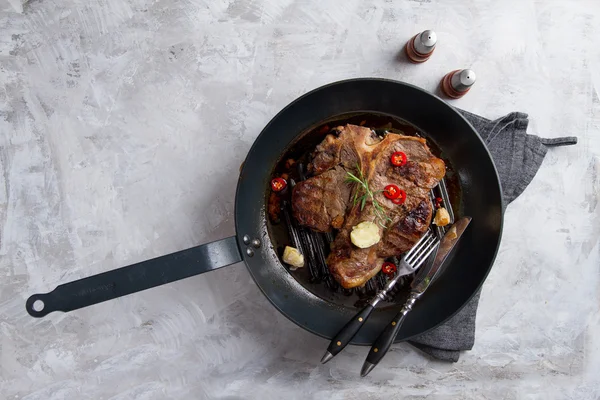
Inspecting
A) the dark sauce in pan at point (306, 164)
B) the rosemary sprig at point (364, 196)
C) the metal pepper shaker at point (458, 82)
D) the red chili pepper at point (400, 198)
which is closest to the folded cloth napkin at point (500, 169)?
the metal pepper shaker at point (458, 82)

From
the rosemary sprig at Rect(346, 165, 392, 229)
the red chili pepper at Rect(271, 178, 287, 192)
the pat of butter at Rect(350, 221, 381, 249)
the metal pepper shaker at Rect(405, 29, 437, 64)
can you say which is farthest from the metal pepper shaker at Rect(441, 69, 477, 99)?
the red chili pepper at Rect(271, 178, 287, 192)

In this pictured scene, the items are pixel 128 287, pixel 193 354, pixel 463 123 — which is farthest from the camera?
pixel 193 354

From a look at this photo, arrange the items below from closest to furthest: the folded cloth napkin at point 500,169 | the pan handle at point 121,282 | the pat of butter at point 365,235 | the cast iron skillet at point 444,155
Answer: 1. the pan handle at point 121,282
2. the pat of butter at point 365,235
3. the cast iron skillet at point 444,155
4. the folded cloth napkin at point 500,169

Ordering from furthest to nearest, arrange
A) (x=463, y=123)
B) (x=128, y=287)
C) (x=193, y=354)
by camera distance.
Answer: (x=193, y=354)
(x=463, y=123)
(x=128, y=287)

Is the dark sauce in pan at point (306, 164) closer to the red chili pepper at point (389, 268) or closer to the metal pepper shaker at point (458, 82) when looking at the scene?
the red chili pepper at point (389, 268)

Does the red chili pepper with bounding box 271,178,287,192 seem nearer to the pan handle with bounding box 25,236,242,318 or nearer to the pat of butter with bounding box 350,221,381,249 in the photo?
the pat of butter with bounding box 350,221,381,249

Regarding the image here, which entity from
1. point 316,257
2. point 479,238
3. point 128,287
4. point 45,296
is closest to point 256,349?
point 316,257

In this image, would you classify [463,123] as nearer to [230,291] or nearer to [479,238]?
[479,238]
